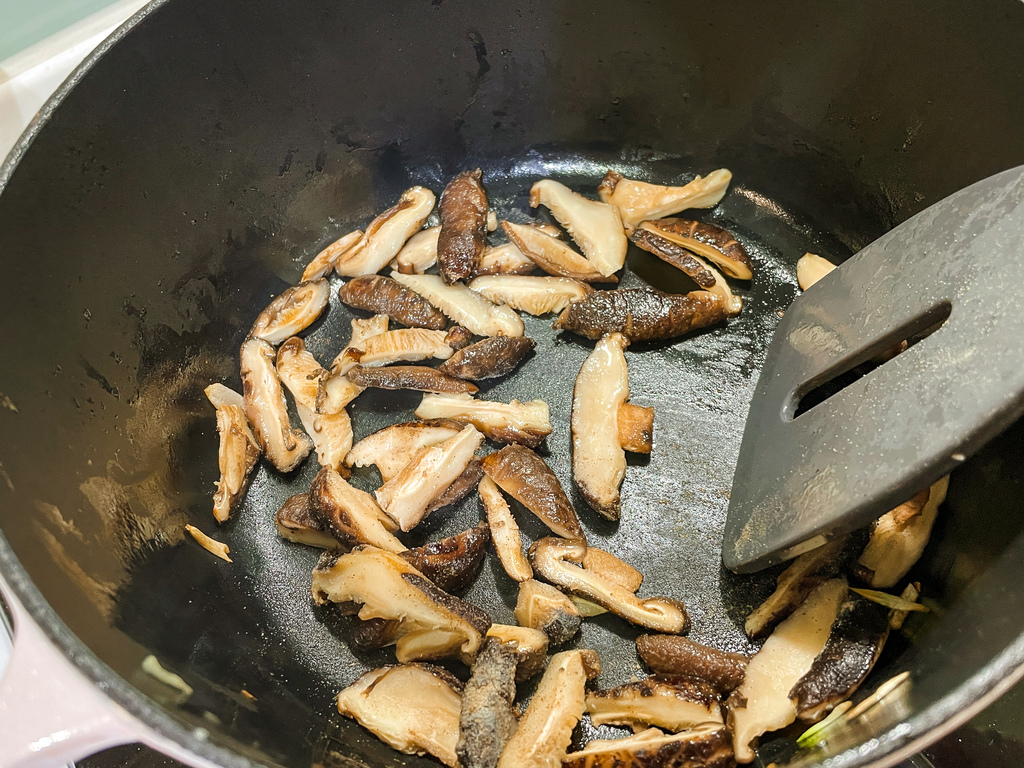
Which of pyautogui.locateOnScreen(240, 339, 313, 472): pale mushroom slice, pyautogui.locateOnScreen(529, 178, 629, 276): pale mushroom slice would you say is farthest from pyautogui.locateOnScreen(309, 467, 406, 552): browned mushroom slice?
pyautogui.locateOnScreen(529, 178, 629, 276): pale mushroom slice

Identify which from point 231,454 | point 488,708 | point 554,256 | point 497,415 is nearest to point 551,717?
point 488,708

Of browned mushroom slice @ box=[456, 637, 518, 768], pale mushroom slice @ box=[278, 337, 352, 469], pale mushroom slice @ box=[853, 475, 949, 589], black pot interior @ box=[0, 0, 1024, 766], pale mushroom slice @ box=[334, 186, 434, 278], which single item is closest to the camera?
browned mushroom slice @ box=[456, 637, 518, 768]

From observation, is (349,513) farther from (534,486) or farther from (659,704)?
(659,704)

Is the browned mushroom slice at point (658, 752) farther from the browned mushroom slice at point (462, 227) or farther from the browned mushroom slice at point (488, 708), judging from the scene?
the browned mushroom slice at point (462, 227)

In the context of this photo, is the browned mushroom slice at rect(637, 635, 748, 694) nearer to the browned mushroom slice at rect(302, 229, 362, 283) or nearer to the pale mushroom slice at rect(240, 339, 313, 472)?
the pale mushroom slice at rect(240, 339, 313, 472)

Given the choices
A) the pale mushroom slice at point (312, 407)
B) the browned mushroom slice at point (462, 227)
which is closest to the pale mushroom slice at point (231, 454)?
the pale mushroom slice at point (312, 407)

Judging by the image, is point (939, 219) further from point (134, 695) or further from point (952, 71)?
point (134, 695)
